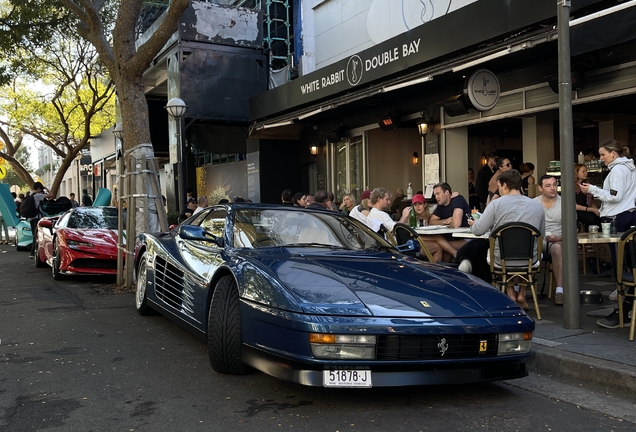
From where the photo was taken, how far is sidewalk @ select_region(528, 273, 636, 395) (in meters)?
4.46

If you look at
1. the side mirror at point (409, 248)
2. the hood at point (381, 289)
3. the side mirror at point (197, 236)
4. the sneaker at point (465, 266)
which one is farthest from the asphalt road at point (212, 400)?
the sneaker at point (465, 266)

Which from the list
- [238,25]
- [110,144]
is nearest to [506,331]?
[238,25]

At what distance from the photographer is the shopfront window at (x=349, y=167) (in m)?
15.9

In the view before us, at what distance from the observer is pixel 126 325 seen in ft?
22.4

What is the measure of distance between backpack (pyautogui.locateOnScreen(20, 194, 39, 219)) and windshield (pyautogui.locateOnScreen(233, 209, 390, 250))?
13.5m

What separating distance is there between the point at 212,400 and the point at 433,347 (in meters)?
1.45

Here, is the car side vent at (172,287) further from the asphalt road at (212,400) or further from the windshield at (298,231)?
the windshield at (298,231)

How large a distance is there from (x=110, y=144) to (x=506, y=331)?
96.3 feet

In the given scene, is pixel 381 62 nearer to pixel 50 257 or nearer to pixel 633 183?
pixel 633 183

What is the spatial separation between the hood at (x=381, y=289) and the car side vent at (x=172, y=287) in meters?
1.13

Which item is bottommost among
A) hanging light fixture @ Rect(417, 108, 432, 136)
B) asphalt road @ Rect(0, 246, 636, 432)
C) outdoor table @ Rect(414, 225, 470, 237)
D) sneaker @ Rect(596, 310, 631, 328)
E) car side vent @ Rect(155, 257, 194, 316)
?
asphalt road @ Rect(0, 246, 636, 432)

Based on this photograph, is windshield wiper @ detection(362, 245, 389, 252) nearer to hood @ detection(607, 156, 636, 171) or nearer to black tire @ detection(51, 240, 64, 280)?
hood @ detection(607, 156, 636, 171)

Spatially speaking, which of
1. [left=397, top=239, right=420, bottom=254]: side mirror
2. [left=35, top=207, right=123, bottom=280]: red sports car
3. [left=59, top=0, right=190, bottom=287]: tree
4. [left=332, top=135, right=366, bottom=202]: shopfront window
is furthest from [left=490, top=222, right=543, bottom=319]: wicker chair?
[left=332, top=135, right=366, bottom=202]: shopfront window

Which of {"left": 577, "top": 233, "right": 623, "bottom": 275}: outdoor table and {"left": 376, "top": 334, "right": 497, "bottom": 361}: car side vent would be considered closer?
{"left": 376, "top": 334, "right": 497, "bottom": 361}: car side vent
